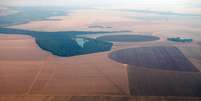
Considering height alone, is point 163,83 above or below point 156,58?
below

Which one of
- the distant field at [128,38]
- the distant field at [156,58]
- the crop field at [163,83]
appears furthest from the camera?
the distant field at [128,38]

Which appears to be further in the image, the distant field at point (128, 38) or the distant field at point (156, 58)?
the distant field at point (128, 38)

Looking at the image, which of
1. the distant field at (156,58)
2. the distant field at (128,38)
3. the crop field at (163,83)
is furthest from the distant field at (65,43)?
the crop field at (163,83)

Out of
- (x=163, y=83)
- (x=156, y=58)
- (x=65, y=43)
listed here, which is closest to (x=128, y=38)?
(x=65, y=43)

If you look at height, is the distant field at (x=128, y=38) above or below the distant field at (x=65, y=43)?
below

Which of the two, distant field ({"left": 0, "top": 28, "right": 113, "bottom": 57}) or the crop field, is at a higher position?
distant field ({"left": 0, "top": 28, "right": 113, "bottom": 57})

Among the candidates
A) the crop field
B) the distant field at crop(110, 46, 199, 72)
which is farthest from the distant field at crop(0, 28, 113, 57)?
the crop field

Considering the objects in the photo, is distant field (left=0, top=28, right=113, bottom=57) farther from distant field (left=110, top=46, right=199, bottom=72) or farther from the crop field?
the crop field

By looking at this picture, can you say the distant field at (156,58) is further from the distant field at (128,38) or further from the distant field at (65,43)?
the distant field at (128,38)

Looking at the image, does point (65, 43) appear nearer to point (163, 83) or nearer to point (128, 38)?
point (128, 38)

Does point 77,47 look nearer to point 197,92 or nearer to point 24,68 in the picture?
point 24,68

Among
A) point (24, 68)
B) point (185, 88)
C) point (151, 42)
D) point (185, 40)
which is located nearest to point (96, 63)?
point (24, 68)
